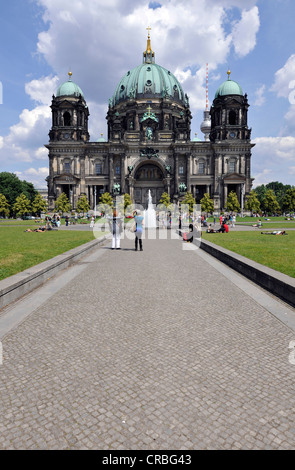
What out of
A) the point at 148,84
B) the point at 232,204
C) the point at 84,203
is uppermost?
the point at 148,84

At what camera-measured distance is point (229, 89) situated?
8038 cm

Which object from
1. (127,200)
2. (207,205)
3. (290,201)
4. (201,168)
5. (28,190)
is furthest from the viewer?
(28,190)

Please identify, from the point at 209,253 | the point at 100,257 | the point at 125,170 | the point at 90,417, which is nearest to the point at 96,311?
the point at 90,417

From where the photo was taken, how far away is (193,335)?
16.4 feet

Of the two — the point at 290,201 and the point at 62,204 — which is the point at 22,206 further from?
the point at 290,201

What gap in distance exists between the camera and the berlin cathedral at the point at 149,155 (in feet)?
260

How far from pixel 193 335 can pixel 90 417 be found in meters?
2.38

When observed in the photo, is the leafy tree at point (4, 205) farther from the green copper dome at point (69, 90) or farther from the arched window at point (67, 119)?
the green copper dome at point (69, 90)

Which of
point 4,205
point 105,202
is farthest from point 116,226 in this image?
point 4,205

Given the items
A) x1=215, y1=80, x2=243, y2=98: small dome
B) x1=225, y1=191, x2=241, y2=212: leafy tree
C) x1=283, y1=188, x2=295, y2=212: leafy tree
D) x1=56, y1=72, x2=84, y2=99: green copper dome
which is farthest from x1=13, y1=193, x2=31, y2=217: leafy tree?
x1=283, y1=188, x2=295, y2=212: leafy tree

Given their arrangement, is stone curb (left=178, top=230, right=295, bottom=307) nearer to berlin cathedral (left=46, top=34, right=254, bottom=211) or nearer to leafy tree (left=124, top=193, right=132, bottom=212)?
leafy tree (left=124, top=193, right=132, bottom=212)

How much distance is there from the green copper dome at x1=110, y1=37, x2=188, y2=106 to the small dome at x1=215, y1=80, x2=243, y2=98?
1418cm

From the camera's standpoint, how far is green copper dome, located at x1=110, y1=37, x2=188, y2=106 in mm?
88125

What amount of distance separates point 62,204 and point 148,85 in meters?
41.7
